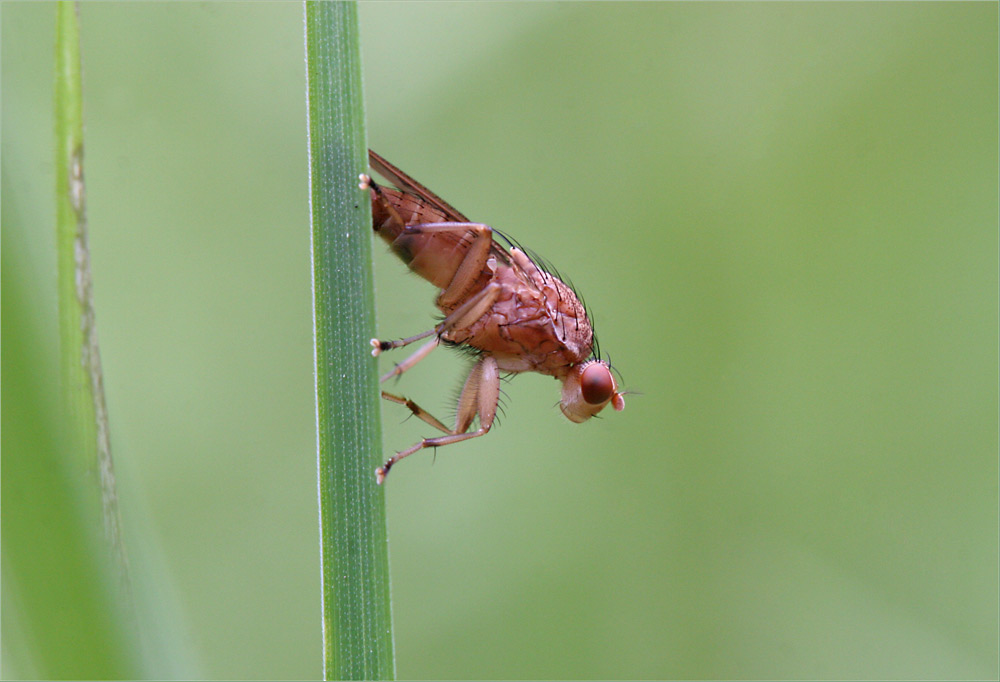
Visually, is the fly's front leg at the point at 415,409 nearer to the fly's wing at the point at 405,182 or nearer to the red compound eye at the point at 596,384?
the red compound eye at the point at 596,384

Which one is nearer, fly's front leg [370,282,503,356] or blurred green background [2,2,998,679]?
fly's front leg [370,282,503,356]

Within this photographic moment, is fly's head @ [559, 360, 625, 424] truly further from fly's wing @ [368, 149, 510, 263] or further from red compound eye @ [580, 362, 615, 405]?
fly's wing @ [368, 149, 510, 263]

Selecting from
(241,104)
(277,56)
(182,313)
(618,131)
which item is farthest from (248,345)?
(618,131)

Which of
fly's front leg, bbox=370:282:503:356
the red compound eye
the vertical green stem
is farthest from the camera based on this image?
the red compound eye

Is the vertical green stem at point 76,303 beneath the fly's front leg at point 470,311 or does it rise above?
above

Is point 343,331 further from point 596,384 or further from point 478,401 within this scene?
point 596,384

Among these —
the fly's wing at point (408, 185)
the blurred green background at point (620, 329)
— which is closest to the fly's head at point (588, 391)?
the blurred green background at point (620, 329)

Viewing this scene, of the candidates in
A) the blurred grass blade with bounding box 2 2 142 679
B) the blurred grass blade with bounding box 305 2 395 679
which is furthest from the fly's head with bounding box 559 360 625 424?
the blurred grass blade with bounding box 2 2 142 679

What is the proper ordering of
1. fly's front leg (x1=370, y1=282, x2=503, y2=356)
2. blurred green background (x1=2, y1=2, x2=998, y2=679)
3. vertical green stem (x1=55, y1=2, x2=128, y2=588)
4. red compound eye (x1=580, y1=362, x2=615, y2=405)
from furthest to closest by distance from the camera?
blurred green background (x1=2, y1=2, x2=998, y2=679) → red compound eye (x1=580, y1=362, x2=615, y2=405) → fly's front leg (x1=370, y1=282, x2=503, y2=356) → vertical green stem (x1=55, y1=2, x2=128, y2=588)
